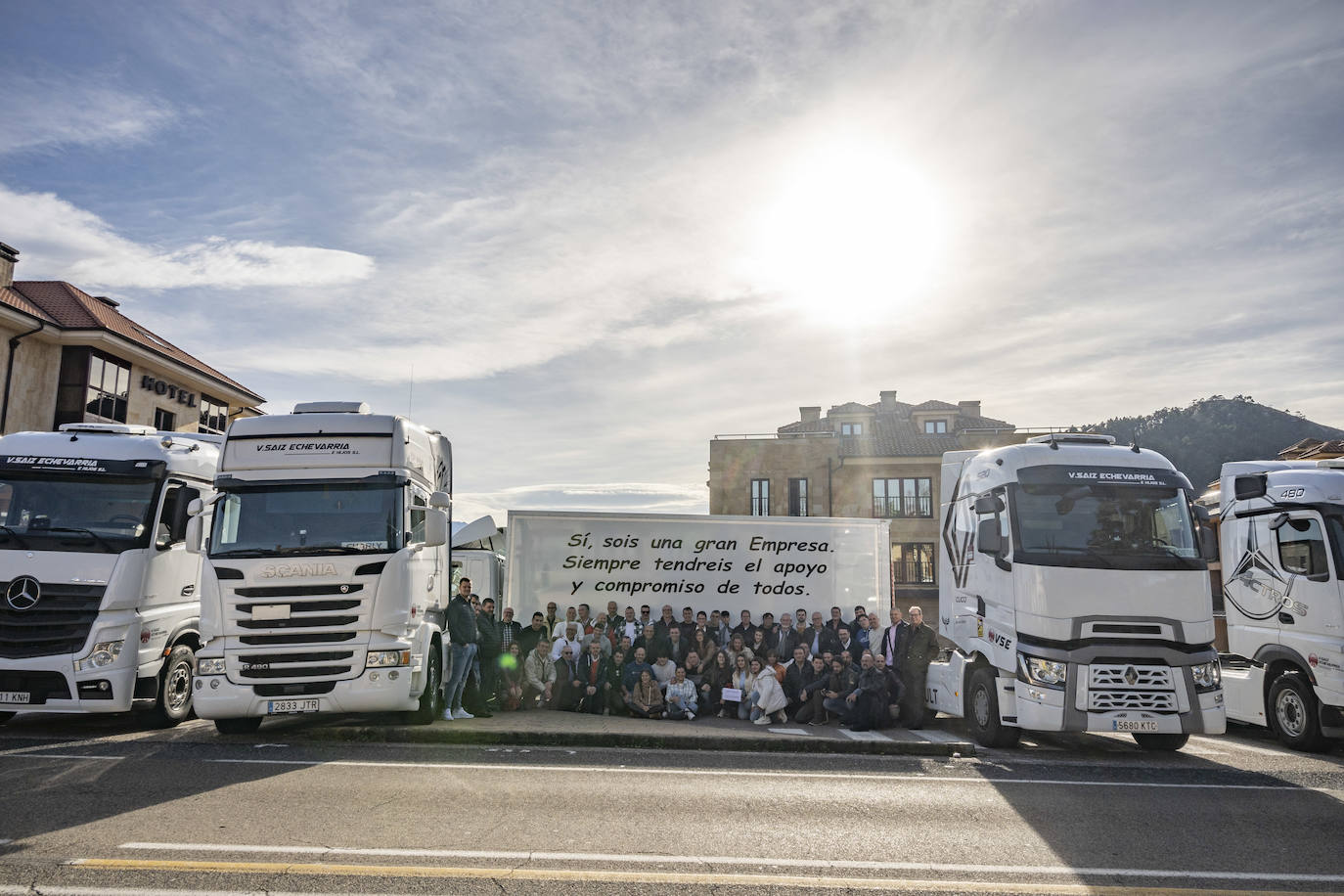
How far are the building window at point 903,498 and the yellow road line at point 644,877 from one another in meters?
41.2

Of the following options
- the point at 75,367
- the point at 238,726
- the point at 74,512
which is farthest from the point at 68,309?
the point at 238,726

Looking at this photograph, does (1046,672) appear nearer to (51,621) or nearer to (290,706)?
(290,706)

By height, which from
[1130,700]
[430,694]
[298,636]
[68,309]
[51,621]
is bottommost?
[430,694]

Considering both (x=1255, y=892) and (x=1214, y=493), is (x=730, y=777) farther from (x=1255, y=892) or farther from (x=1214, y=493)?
(x=1214, y=493)

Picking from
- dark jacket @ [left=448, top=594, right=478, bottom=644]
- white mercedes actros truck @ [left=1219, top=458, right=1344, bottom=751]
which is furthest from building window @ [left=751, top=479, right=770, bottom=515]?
dark jacket @ [left=448, top=594, right=478, bottom=644]

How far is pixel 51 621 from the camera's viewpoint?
1107 centimetres

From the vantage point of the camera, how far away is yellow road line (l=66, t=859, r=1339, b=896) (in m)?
5.84

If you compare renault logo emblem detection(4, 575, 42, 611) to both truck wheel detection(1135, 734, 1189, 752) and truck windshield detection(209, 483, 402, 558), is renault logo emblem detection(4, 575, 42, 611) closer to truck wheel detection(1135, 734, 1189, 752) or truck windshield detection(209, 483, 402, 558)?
truck windshield detection(209, 483, 402, 558)

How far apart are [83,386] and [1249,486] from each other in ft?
102

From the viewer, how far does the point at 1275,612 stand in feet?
42.7

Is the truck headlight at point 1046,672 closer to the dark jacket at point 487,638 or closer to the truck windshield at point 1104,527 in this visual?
the truck windshield at point 1104,527

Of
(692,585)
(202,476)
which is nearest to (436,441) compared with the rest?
(202,476)

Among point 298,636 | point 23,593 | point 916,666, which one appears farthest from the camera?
point 916,666

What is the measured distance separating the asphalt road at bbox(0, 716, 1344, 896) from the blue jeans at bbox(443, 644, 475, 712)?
230 centimetres
